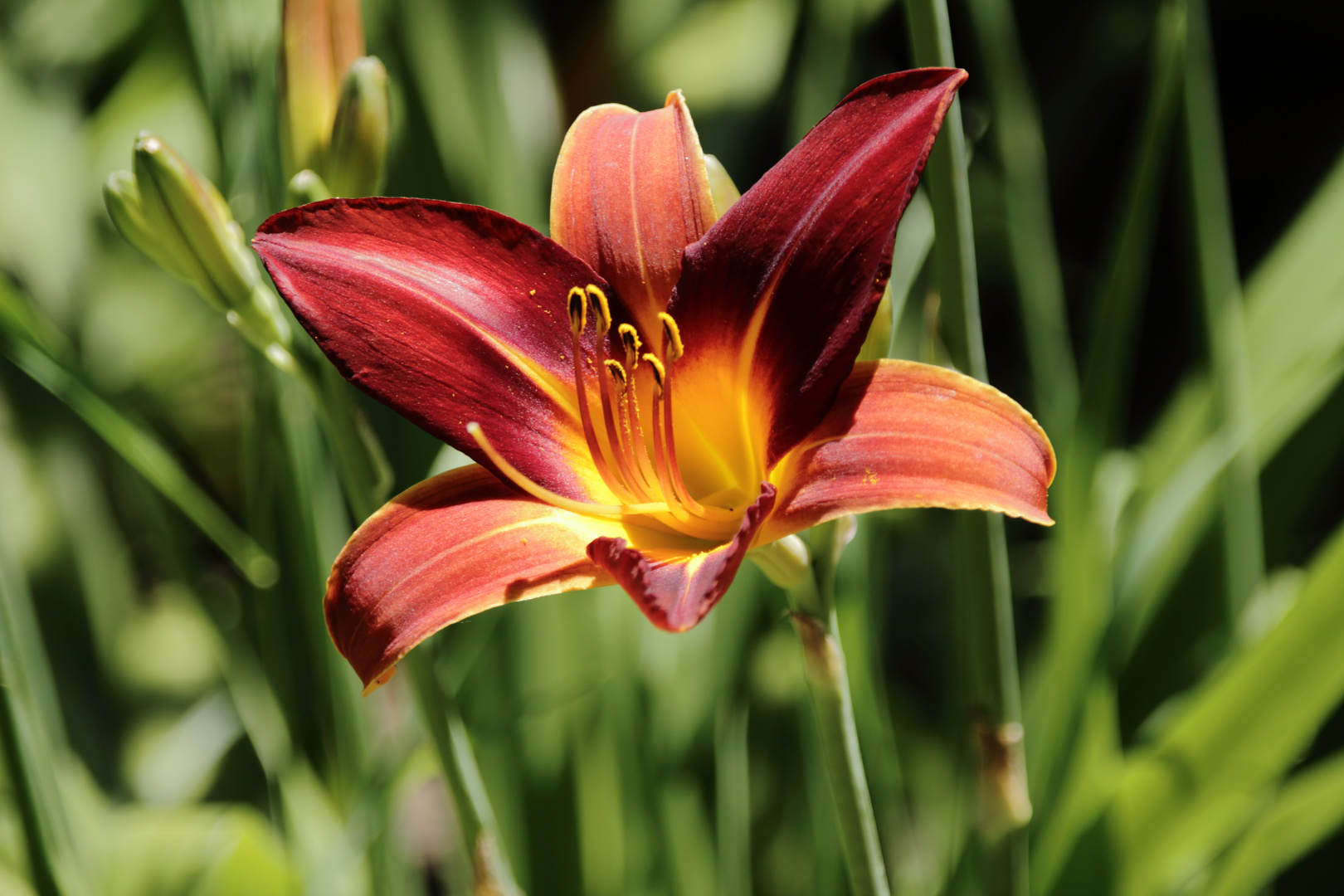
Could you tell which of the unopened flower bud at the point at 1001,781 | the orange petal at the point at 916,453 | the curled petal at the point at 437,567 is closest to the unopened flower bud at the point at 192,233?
the curled petal at the point at 437,567

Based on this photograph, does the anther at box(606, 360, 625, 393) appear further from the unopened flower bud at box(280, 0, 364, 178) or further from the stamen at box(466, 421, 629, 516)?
the unopened flower bud at box(280, 0, 364, 178)

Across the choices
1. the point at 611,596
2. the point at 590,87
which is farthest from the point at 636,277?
the point at 590,87

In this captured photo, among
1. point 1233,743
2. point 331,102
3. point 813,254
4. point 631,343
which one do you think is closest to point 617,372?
point 631,343

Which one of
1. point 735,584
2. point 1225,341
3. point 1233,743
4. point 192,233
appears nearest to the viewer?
point 192,233

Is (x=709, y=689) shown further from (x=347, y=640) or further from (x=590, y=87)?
(x=590, y=87)

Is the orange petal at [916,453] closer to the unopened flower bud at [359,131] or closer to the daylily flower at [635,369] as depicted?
the daylily flower at [635,369]

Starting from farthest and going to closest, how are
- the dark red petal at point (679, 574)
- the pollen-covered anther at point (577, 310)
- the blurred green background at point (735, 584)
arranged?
the blurred green background at point (735, 584)
the pollen-covered anther at point (577, 310)
the dark red petal at point (679, 574)

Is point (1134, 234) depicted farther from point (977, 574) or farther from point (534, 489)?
point (534, 489)
